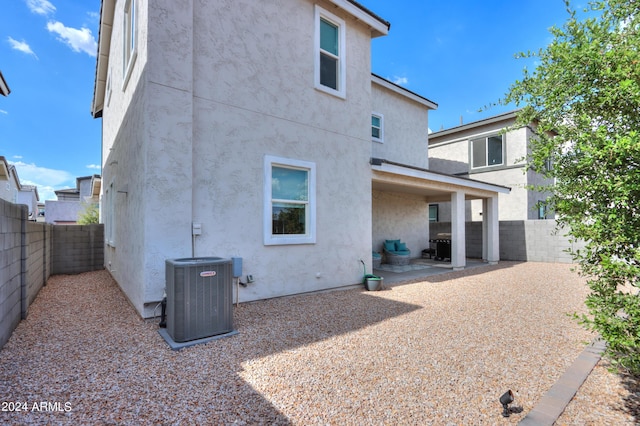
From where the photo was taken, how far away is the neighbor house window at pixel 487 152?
642 inches

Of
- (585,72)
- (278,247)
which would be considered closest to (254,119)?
(278,247)

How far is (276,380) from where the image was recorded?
10.5 feet

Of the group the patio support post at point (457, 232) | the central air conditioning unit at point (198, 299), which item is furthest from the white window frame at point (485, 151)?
the central air conditioning unit at point (198, 299)

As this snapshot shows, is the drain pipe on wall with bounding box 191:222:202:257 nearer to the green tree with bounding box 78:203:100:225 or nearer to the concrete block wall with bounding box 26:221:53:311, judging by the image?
the concrete block wall with bounding box 26:221:53:311

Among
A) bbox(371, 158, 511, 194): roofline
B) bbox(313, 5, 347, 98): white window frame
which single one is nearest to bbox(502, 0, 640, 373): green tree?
bbox(313, 5, 347, 98): white window frame

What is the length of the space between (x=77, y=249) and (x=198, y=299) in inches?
343

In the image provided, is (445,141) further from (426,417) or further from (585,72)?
(426,417)

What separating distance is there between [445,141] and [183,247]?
1732 centimetres

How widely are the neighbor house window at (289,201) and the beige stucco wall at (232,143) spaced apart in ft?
0.59

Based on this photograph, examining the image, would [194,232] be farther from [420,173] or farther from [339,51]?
[420,173]

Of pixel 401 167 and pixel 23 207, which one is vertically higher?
pixel 401 167

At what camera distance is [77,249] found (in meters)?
10.1

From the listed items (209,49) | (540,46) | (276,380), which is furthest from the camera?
(209,49)

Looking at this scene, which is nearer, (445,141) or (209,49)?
(209,49)
